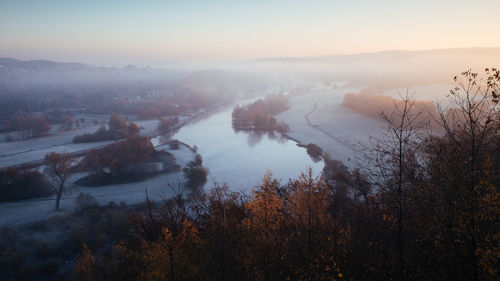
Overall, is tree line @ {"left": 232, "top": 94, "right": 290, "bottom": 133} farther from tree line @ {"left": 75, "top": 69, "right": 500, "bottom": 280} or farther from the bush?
tree line @ {"left": 75, "top": 69, "right": 500, "bottom": 280}

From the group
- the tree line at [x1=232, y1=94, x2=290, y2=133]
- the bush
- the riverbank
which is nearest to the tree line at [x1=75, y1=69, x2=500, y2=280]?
the bush

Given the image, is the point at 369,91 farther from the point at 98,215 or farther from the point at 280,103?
the point at 98,215

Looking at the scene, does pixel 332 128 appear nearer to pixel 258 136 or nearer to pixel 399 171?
pixel 258 136

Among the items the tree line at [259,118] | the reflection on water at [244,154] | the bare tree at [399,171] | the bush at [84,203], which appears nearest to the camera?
the bare tree at [399,171]

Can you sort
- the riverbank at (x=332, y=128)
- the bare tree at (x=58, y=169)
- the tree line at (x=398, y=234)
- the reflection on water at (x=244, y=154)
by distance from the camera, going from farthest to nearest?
the riverbank at (x=332, y=128) < the reflection on water at (x=244, y=154) < the bare tree at (x=58, y=169) < the tree line at (x=398, y=234)

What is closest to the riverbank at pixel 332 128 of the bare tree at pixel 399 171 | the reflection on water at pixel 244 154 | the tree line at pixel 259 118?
the tree line at pixel 259 118

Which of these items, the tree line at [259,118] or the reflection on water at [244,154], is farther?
the tree line at [259,118]

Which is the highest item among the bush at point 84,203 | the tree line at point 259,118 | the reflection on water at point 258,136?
the tree line at point 259,118

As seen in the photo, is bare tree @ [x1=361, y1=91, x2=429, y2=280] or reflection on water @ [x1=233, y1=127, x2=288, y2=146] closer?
bare tree @ [x1=361, y1=91, x2=429, y2=280]

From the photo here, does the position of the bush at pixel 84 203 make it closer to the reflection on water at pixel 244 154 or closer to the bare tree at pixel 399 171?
the reflection on water at pixel 244 154

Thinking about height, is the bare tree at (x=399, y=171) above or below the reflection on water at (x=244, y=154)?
above
